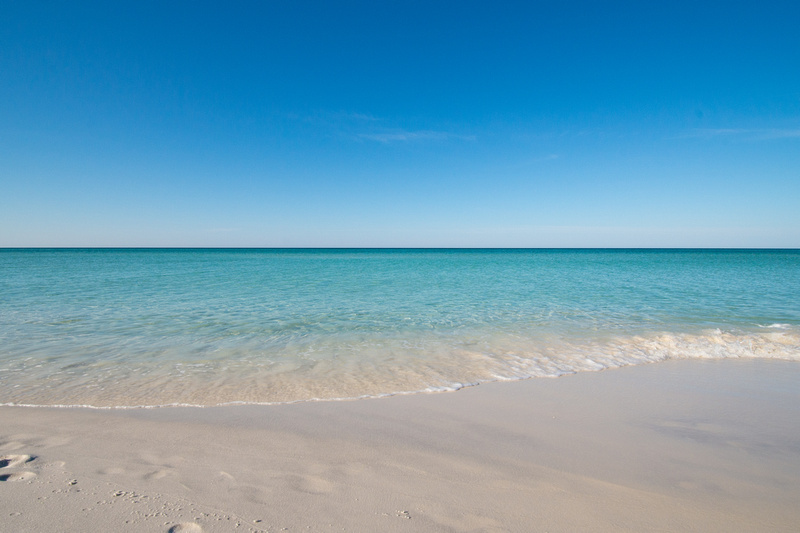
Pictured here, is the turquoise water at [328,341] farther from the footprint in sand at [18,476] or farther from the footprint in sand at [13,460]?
the footprint in sand at [18,476]

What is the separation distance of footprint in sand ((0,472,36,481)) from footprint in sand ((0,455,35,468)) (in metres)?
0.22

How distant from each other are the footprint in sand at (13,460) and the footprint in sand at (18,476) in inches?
8.7

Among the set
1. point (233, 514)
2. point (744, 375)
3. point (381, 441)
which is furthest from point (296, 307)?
point (744, 375)

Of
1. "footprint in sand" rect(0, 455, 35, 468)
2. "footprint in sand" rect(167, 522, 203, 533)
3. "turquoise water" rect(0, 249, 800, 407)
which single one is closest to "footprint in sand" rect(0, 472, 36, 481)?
"footprint in sand" rect(0, 455, 35, 468)

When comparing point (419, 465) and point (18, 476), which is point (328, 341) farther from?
point (18, 476)

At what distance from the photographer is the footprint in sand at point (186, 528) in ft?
9.16

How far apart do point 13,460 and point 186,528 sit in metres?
2.38

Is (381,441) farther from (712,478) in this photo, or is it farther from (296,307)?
(296,307)

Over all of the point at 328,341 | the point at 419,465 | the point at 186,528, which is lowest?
the point at 328,341

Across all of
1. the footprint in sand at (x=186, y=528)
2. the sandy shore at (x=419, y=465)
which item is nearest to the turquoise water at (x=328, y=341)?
the sandy shore at (x=419, y=465)

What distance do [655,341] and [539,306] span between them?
5.69m

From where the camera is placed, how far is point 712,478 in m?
3.70

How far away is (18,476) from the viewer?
3406 millimetres

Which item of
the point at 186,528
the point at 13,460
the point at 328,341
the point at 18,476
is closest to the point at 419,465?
the point at 186,528
